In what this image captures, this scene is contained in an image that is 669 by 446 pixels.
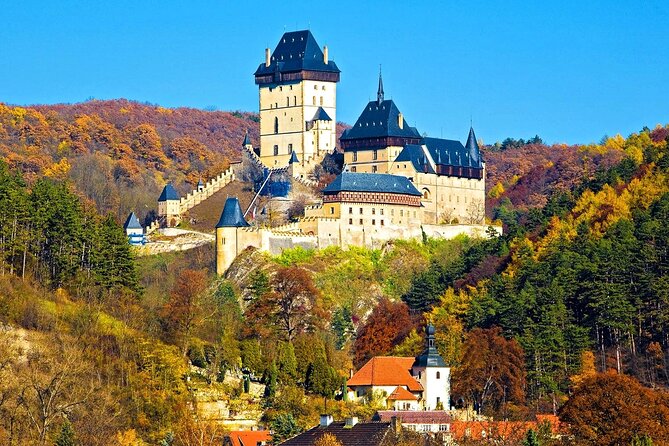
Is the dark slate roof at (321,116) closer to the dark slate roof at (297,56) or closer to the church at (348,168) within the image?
the church at (348,168)

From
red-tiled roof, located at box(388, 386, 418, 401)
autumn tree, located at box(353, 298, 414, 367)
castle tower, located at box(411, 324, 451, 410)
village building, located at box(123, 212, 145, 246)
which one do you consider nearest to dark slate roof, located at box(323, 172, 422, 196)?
autumn tree, located at box(353, 298, 414, 367)

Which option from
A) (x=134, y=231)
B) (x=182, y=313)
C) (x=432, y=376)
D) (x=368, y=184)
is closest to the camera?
(x=432, y=376)

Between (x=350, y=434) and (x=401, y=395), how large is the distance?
16098 mm

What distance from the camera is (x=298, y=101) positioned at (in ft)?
393

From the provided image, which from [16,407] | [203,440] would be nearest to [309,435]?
[203,440]

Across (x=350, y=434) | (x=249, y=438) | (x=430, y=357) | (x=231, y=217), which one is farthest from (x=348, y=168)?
(x=350, y=434)

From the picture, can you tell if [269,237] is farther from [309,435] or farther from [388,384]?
[309,435]

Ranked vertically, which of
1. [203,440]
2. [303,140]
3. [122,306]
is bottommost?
[203,440]

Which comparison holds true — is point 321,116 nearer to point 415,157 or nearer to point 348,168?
point 348,168

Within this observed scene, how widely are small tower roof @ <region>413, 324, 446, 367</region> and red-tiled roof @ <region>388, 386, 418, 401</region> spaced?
5.58 ft

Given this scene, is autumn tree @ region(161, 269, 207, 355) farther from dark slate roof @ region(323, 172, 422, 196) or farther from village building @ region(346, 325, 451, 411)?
dark slate roof @ region(323, 172, 422, 196)

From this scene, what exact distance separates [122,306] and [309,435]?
2052 cm

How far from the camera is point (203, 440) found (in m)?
70.9

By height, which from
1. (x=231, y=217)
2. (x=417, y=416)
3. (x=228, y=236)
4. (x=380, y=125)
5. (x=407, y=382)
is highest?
(x=380, y=125)
